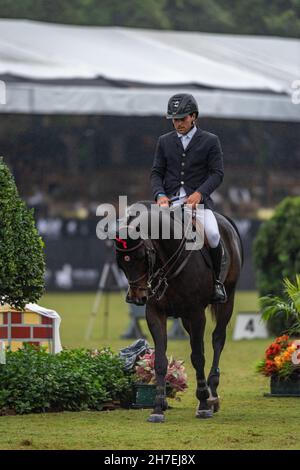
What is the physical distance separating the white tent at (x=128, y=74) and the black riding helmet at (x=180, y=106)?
481 inches

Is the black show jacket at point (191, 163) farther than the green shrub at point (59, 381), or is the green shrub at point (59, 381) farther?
the black show jacket at point (191, 163)

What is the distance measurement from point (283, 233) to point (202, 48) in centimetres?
1001

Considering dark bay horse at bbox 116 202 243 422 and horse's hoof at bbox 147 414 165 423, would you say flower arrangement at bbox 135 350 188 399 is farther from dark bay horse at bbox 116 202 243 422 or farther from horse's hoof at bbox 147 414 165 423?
→ horse's hoof at bbox 147 414 165 423

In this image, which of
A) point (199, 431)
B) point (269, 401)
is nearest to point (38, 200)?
point (269, 401)

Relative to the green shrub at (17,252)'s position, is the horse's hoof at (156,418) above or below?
below

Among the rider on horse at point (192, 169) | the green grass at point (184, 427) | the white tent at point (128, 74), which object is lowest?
the green grass at point (184, 427)

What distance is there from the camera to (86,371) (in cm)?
1072

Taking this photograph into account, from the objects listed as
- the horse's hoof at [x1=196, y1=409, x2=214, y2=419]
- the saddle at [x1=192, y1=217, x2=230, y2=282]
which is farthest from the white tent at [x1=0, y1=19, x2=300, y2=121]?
the horse's hoof at [x1=196, y1=409, x2=214, y2=419]

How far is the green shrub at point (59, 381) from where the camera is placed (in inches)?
406

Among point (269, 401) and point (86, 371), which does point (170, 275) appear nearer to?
point (86, 371)

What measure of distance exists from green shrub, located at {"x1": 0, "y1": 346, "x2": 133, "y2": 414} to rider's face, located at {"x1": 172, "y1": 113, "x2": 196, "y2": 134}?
2.03 metres

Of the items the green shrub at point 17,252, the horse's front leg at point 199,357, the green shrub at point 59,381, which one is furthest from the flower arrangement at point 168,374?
the green shrub at point 17,252

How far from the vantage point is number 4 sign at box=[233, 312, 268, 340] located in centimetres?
1816

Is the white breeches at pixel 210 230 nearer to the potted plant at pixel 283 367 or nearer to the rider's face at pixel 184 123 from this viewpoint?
the rider's face at pixel 184 123
